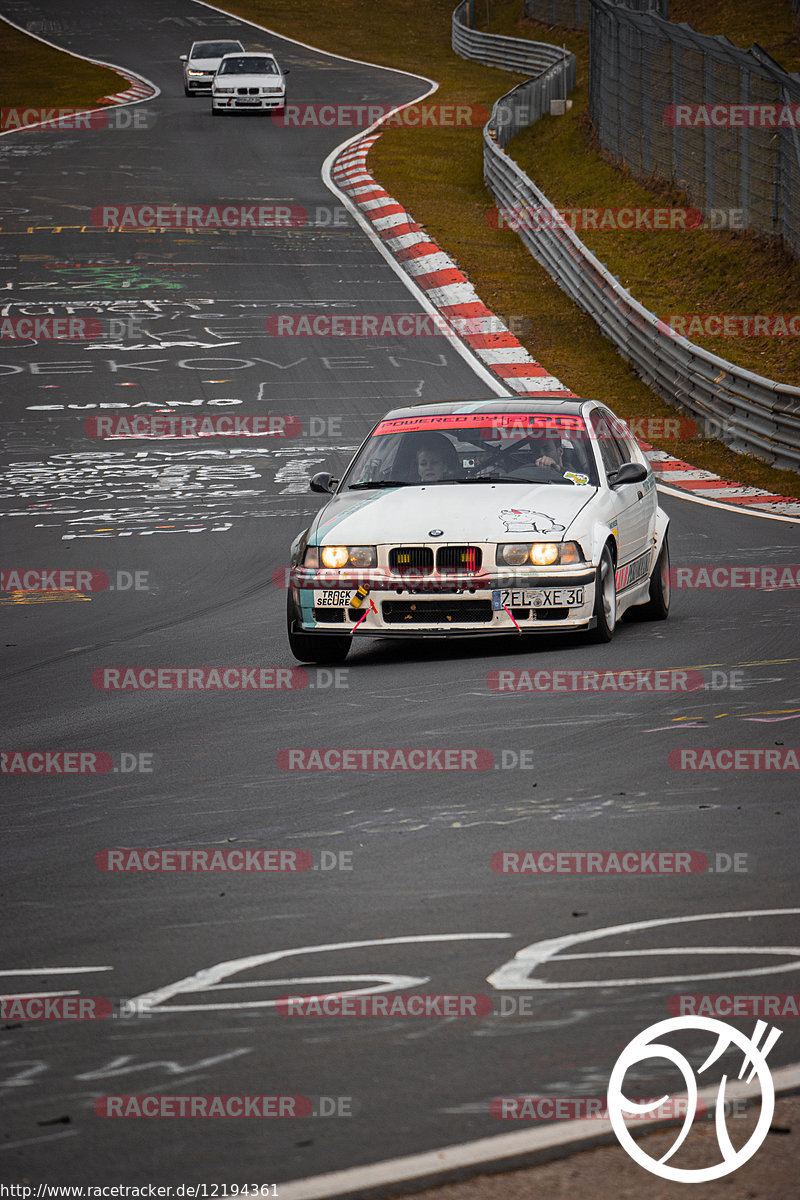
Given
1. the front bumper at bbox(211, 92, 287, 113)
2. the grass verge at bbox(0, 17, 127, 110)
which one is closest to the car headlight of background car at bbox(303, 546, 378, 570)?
the front bumper at bbox(211, 92, 287, 113)

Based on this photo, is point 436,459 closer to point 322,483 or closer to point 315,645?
point 322,483

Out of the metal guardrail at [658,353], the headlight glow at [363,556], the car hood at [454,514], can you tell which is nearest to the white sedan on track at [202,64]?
the metal guardrail at [658,353]

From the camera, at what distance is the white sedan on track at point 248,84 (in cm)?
4372

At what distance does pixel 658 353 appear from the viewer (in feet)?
69.2

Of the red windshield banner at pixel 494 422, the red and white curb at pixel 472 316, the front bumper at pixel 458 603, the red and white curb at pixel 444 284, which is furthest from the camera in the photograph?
the red and white curb at pixel 444 284

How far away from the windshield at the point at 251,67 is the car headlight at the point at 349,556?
124 ft

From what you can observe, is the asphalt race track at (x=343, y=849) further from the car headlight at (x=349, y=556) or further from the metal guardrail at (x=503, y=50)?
the metal guardrail at (x=503, y=50)

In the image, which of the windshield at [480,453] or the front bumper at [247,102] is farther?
the front bumper at [247,102]

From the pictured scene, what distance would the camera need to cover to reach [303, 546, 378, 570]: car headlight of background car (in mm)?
8898

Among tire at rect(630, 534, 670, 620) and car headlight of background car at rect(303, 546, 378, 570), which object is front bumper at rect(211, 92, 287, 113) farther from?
car headlight of background car at rect(303, 546, 378, 570)

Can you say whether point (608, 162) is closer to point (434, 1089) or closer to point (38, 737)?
point (38, 737)

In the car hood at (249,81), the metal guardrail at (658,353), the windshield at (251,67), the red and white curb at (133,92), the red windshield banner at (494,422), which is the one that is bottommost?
the metal guardrail at (658,353)

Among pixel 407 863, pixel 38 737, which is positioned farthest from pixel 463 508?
pixel 407 863

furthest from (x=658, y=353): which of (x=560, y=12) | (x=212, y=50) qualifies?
(x=560, y=12)
